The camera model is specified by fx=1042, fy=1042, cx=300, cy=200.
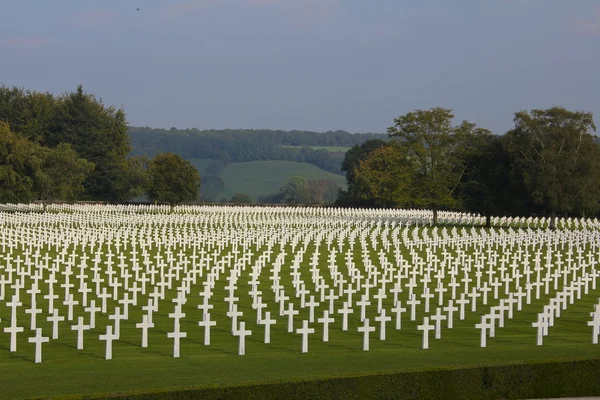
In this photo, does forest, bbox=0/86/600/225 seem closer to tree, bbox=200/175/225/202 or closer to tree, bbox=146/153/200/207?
tree, bbox=146/153/200/207

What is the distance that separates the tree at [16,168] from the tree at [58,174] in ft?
2.87

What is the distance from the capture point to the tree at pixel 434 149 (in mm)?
75375

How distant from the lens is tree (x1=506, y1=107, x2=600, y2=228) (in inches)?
2616

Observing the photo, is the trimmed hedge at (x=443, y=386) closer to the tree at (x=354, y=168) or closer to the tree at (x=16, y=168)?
the tree at (x=16, y=168)

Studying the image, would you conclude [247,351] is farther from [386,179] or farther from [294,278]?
[386,179]

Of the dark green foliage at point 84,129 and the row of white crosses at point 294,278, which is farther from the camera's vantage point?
the dark green foliage at point 84,129

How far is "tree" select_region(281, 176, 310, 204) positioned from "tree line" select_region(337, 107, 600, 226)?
95.4m

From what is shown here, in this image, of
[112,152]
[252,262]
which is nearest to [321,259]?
[252,262]

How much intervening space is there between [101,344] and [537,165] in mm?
54320

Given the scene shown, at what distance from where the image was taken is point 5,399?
1073cm

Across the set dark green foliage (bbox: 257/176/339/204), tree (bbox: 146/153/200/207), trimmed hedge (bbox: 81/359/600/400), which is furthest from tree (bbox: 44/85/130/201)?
trimmed hedge (bbox: 81/359/600/400)

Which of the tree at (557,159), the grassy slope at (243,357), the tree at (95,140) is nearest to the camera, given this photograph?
the grassy slope at (243,357)

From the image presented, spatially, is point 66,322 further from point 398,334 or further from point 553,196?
Answer: point 553,196

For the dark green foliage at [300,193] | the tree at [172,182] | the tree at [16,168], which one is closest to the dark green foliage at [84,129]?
the tree at [172,182]
